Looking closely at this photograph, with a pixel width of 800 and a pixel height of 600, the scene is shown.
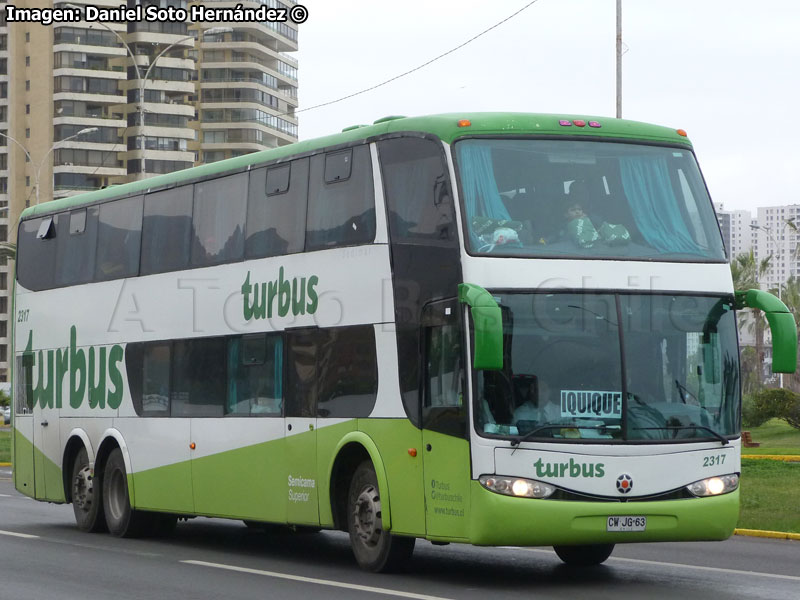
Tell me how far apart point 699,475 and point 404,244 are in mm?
3173

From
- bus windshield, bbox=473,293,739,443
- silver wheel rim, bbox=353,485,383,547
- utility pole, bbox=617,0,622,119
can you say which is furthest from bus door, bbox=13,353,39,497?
utility pole, bbox=617,0,622,119

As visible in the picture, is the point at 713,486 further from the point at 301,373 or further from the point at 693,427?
the point at 301,373

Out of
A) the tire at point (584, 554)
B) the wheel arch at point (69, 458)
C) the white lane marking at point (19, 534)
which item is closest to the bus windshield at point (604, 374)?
the tire at point (584, 554)

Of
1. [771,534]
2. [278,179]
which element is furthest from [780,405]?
[278,179]

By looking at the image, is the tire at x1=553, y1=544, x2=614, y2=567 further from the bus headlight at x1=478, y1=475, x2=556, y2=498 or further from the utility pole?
the utility pole

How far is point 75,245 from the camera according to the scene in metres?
20.0

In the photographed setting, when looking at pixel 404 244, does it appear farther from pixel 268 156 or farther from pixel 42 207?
pixel 42 207

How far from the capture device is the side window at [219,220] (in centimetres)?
1617

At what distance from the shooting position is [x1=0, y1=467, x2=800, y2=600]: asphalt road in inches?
480

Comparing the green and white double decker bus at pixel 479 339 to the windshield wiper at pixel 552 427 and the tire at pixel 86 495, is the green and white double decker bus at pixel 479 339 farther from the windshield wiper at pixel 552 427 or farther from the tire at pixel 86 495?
the tire at pixel 86 495

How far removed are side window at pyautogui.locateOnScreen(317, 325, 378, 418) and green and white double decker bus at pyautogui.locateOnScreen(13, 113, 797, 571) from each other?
0.07 feet

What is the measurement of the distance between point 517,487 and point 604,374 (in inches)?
45.4

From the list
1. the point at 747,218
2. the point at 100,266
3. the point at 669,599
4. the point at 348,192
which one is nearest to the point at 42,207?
the point at 100,266

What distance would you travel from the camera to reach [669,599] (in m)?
11.6
